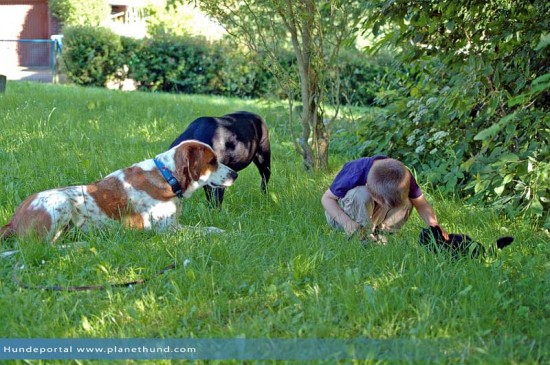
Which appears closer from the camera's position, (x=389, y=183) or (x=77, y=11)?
(x=389, y=183)

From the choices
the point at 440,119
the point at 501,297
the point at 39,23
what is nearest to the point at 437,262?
the point at 501,297

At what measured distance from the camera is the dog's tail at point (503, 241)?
5188 millimetres

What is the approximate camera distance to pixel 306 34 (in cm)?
826

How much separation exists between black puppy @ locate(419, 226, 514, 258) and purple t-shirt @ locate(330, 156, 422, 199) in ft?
1.32

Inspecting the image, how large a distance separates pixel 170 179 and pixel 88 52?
1579 centimetres

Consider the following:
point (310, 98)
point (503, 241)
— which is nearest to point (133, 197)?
point (503, 241)

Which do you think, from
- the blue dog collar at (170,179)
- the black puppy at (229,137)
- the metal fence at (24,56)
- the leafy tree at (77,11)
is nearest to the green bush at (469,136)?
the black puppy at (229,137)

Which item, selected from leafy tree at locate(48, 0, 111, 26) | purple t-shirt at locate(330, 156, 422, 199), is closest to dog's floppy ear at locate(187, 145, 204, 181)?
purple t-shirt at locate(330, 156, 422, 199)

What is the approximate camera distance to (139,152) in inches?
343

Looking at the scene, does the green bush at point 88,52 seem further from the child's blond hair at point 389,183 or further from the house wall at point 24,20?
the child's blond hair at point 389,183

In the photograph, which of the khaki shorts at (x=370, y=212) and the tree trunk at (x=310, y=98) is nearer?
the khaki shorts at (x=370, y=212)

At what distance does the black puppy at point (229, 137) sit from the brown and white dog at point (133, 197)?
0.46m

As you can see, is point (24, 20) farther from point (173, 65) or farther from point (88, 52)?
point (173, 65)

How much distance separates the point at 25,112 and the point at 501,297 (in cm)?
841
